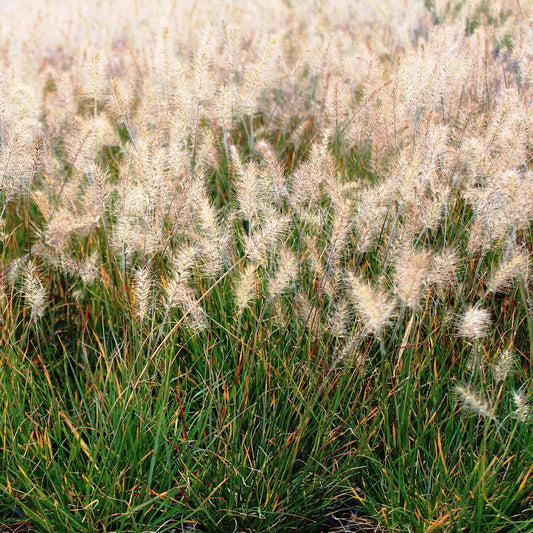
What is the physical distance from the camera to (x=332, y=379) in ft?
5.62

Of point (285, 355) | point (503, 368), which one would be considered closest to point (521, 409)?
point (503, 368)

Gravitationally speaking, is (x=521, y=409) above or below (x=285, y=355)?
above

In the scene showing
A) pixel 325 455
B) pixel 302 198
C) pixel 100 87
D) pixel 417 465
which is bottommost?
pixel 325 455

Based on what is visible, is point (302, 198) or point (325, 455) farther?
point (302, 198)

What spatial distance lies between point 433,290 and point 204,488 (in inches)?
43.3

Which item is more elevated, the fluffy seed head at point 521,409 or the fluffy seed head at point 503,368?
the fluffy seed head at point 503,368

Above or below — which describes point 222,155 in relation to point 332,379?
above

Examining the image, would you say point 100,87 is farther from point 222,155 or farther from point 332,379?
point 332,379

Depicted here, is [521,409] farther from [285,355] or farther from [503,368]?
[285,355]

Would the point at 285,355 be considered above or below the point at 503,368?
below

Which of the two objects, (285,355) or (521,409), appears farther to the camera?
(285,355)

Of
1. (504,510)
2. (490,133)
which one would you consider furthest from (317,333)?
(490,133)

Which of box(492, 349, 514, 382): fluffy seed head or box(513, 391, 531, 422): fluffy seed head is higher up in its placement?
box(492, 349, 514, 382): fluffy seed head

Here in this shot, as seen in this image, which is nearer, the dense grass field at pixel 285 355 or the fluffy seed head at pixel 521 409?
the fluffy seed head at pixel 521 409
